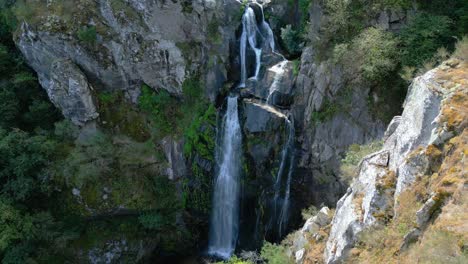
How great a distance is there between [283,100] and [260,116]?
157 centimetres

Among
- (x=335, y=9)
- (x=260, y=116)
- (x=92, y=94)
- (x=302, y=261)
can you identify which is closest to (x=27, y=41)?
(x=92, y=94)

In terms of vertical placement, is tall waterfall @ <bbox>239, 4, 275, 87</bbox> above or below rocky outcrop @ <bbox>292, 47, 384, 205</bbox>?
above

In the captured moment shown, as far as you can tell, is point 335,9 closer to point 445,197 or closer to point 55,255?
point 445,197

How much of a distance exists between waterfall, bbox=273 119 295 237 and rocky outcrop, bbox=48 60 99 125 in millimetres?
10790

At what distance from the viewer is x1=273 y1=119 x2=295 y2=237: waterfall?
1716 centimetres

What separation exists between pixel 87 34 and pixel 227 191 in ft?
37.9

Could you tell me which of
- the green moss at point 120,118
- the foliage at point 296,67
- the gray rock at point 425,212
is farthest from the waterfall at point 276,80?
the gray rock at point 425,212

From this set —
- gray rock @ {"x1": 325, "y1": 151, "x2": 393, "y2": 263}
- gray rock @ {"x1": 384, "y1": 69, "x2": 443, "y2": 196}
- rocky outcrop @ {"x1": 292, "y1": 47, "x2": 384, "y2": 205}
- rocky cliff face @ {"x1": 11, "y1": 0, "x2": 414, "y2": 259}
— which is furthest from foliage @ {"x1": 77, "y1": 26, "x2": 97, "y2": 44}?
gray rock @ {"x1": 384, "y1": 69, "x2": 443, "y2": 196}

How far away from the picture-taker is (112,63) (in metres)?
18.8

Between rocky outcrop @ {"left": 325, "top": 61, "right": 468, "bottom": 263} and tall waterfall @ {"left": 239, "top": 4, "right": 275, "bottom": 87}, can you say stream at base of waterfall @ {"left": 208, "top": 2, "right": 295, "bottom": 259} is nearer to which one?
tall waterfall @ {"left": 239, "top": 4, "right": 275, "bottom": 87}

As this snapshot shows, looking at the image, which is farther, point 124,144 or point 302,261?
point 124,144

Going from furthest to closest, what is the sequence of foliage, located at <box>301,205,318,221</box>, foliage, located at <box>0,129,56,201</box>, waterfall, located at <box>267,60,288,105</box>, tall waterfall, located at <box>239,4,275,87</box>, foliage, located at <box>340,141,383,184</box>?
tall waterfall, located at <box>239,4,275,87</box> < waterfall, located at <box>267,60,288,105</box> < foliage, located at <box>0,129,56,201</box> < foliage, located at <box>301,205,318,221</box> < foliage, located at <box>340,141,383,184</box>

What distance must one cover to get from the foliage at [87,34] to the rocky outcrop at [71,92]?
154 centimetres

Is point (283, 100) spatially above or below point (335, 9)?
below
